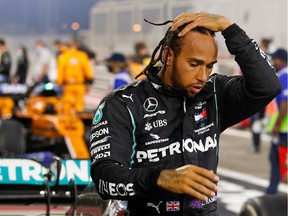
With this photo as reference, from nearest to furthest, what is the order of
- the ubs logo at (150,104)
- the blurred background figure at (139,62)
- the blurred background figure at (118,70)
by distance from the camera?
the ubs logo at (150,104) → the blurred background figure at (118,70) → the blurred background figure at (139,62)

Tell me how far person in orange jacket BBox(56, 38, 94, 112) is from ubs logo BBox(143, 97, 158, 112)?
12167 mm

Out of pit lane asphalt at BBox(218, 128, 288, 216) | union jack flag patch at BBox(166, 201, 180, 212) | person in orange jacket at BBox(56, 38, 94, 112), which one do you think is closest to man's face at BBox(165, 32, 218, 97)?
A: union jack flag patch at BBox(166, 201, 180, 212)

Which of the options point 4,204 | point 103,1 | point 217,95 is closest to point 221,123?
point 217,95

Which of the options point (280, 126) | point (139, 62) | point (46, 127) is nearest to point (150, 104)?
point (280, 126)

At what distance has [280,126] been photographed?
9.21 metres

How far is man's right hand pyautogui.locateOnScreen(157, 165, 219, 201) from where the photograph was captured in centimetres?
281

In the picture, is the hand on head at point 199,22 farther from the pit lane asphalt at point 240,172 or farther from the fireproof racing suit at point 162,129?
the pit lane asphalt at point 240,172

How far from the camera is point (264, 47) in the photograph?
1402 cm

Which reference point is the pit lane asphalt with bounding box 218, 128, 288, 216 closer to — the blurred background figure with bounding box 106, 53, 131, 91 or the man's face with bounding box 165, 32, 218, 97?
the blurred background figure with bounding box 106, 53, 131, 91

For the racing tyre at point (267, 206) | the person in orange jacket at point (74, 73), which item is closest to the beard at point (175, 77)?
the racing tyre at point (267, 206)

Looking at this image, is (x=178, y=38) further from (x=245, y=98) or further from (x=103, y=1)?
(x=103, y=1)

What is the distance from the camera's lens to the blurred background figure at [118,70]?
34.9 ft

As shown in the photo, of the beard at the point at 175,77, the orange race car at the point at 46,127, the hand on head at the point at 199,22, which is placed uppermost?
the hand on head at the point at 199,22

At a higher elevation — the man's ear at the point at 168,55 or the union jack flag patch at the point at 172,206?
the man's ear at the point at 168,55
